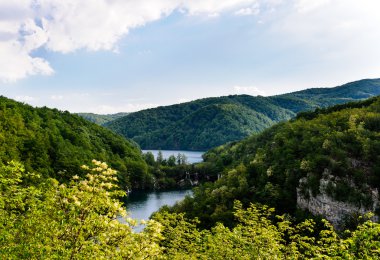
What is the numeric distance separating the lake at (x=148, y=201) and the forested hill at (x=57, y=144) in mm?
13651

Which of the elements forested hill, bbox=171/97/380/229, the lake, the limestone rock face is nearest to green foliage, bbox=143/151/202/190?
the lake

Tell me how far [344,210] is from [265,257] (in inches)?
1876

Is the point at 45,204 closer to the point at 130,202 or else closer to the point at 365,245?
the point at 365,245

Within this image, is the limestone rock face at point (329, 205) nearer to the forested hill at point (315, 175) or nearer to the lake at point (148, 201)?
the forested hill at point (315, 175)

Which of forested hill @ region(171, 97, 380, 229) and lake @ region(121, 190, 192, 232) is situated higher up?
forested hill @ region(171, 97, 380, 229)

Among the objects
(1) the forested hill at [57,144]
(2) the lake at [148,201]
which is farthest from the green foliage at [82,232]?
(2) the lake at [148,201]

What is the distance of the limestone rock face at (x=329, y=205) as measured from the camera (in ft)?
199

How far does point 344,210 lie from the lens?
62.7 metres

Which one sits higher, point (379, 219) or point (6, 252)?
point (6, 252)

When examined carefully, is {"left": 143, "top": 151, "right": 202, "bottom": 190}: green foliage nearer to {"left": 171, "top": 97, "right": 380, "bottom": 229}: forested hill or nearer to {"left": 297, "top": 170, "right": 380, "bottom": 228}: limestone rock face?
{"left": 171, "top": 97, "right": 380, "bottom": 229}: forested hill

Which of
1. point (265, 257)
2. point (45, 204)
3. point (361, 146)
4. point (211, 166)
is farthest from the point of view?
point (211, 166)

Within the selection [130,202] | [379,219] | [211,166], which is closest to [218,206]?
[379,219]

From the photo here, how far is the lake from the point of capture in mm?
107062

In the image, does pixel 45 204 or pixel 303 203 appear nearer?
pixel 45 204
